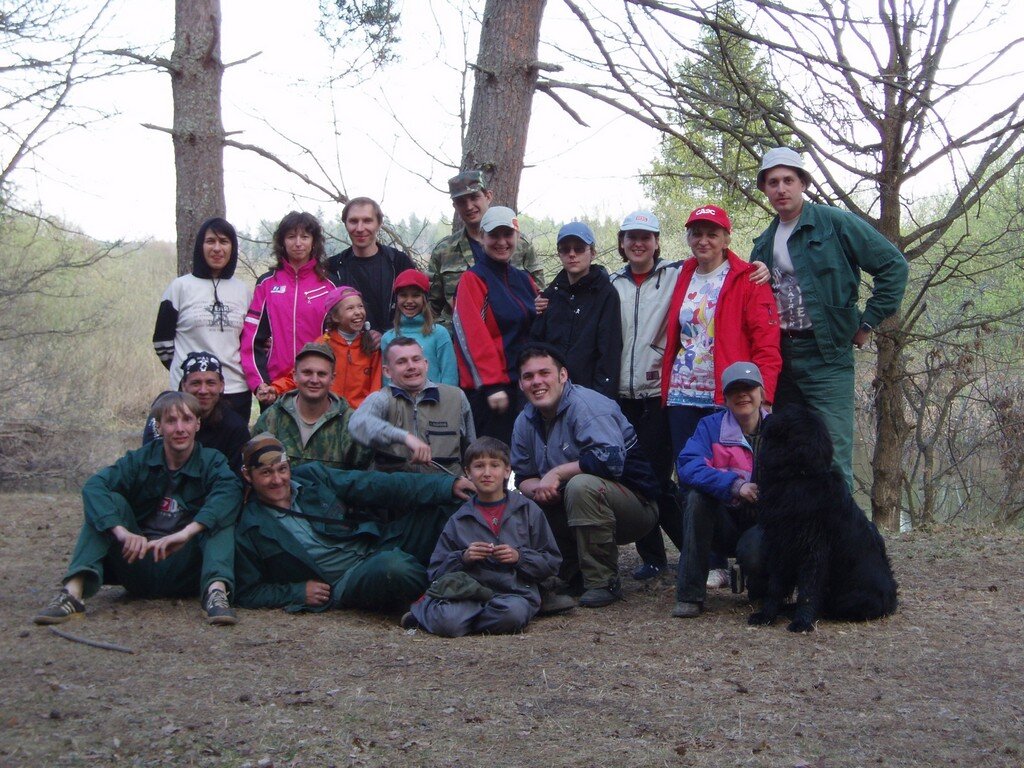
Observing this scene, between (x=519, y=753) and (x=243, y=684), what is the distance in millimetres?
1224

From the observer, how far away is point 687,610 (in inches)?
193

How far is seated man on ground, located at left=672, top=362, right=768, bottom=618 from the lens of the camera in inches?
187

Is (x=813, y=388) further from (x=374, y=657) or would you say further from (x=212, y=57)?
A: (x=212, y=57)

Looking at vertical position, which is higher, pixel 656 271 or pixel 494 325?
pixel 656 271

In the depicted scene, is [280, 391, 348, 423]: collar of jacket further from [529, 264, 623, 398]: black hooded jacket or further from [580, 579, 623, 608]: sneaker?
[580, 579, 623, 608]: sneaker

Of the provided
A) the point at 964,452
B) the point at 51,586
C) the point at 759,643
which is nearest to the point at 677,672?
the point at 759,643

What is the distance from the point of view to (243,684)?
3.80m

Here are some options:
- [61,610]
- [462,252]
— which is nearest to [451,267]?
[462,252]

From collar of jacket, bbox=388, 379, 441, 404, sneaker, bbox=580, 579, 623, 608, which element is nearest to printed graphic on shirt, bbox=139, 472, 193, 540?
collar of jacket, bbox=388, 379, 441, 404

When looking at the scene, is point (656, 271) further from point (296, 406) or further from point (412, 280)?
point (296, 406)

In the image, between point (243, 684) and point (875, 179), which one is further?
point (875, 179)

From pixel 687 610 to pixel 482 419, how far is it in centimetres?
170

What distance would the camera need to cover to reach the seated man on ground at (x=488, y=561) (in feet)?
15.4

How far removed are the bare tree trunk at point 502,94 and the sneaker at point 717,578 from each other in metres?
3.31
